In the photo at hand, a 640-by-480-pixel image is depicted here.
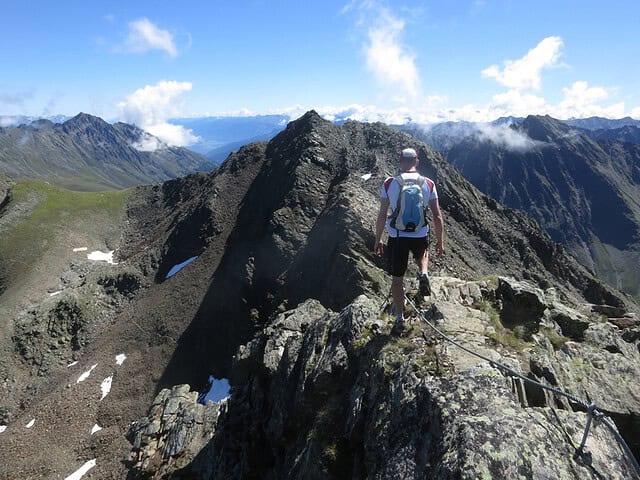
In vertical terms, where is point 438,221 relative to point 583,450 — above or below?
above

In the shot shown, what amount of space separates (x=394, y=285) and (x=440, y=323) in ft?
8.01

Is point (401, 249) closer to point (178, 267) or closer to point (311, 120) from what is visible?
point (178, 267)

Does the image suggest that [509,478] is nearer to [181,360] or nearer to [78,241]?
[181,360]

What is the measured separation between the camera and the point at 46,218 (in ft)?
314

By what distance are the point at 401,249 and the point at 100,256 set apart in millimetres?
95720

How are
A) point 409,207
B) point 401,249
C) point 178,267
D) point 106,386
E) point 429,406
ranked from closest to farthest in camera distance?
point 429,406, point 409,207, point 401,249, point 106,386, point 178,267

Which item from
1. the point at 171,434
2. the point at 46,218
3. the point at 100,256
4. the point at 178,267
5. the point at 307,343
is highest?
the point at 307,343

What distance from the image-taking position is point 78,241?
91.8 metres

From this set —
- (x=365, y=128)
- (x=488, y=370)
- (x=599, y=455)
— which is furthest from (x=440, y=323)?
(x=365, y=128)

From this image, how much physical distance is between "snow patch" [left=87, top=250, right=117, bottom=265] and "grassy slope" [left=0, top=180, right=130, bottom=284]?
8.57 metres

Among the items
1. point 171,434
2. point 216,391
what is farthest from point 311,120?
point 171,434

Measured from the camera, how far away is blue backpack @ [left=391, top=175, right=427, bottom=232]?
427 inches

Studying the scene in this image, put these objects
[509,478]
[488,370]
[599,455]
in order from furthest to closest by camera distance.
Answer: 1. [488,370]
2. [599,455]
3. [509,478]

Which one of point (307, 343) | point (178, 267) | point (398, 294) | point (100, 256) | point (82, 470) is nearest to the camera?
point (398, 294)
